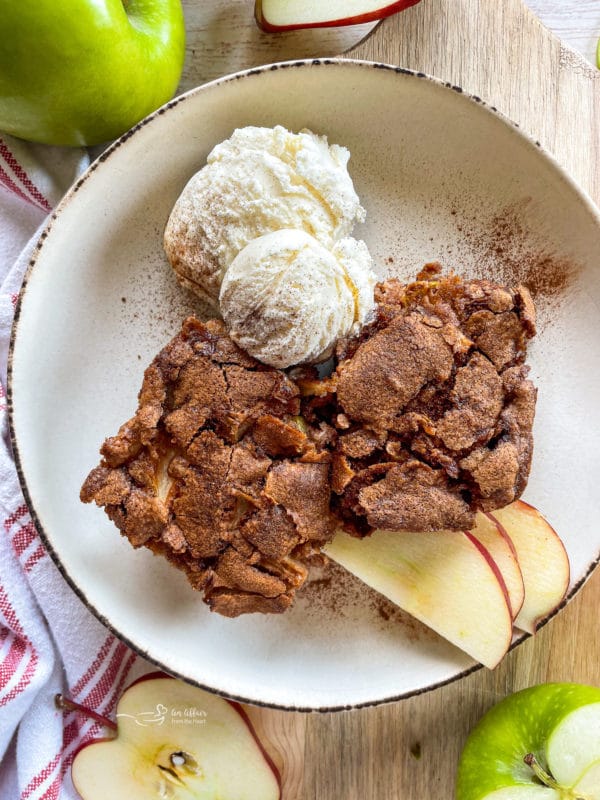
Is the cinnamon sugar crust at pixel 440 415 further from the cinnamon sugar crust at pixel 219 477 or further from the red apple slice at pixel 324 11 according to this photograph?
the red apple slice at pixel 324 11

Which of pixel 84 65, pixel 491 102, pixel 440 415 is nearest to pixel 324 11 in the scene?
pixel 491 102

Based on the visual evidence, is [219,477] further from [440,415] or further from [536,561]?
[536,561]

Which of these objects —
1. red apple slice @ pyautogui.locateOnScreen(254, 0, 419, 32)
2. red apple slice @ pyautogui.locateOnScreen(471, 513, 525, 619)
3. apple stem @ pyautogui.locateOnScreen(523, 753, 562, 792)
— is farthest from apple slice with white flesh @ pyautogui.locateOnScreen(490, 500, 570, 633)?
red apple slice @ pyautogui.locateOnScreen(254, 0, 419, 32)

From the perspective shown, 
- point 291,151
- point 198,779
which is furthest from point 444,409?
point 198,779

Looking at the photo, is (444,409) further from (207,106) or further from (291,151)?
(207,106)

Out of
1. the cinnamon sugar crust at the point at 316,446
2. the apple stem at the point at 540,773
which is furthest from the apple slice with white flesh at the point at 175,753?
the apple stem at the point at 540,773
